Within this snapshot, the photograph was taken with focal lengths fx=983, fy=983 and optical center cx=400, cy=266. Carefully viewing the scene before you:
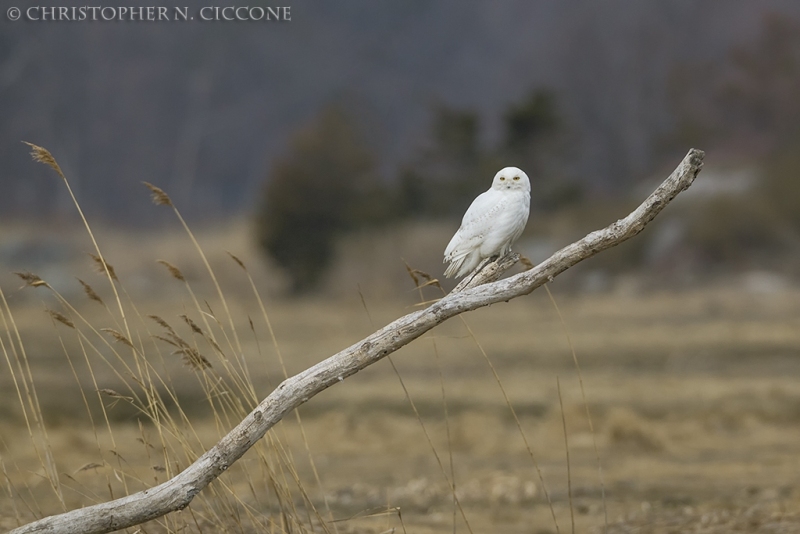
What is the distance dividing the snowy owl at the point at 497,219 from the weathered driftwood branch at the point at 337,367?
0.21 m

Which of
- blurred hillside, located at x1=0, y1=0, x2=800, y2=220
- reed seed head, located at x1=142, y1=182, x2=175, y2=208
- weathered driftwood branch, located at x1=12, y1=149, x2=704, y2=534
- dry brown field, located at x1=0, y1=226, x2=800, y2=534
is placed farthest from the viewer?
blurred hillside, located at x1=0, y1=0, x2=800, y2=220

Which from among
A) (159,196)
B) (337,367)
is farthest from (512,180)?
(159,196)

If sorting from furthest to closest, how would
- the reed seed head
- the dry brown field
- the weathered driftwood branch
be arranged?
1. the dry brown field
2. the reed seed head
3. the weathered driftwood branch

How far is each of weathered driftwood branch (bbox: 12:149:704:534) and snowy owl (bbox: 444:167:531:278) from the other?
21 centimetres

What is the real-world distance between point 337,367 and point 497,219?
672 mm

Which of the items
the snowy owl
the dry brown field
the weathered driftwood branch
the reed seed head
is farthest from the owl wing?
the reed seed head

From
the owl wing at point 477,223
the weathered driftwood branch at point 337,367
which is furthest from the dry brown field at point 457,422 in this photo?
the owl wing at point 477,223

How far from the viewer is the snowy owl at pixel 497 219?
120 inches

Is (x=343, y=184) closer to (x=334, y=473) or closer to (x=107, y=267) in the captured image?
(x=334, y=473)

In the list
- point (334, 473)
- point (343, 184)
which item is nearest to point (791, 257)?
point (343, 184)

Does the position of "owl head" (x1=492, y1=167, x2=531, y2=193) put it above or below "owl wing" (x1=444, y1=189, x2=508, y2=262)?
above

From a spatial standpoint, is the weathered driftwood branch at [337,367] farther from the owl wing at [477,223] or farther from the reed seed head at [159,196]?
the reed seed head at [159,196]

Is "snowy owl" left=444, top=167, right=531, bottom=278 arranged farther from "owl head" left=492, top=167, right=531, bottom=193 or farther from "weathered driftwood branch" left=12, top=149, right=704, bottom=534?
"weathered driftwood branch" left=12, top=149, right=704, bottom=534

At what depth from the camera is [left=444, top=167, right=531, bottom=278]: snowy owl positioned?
9.96 feet
